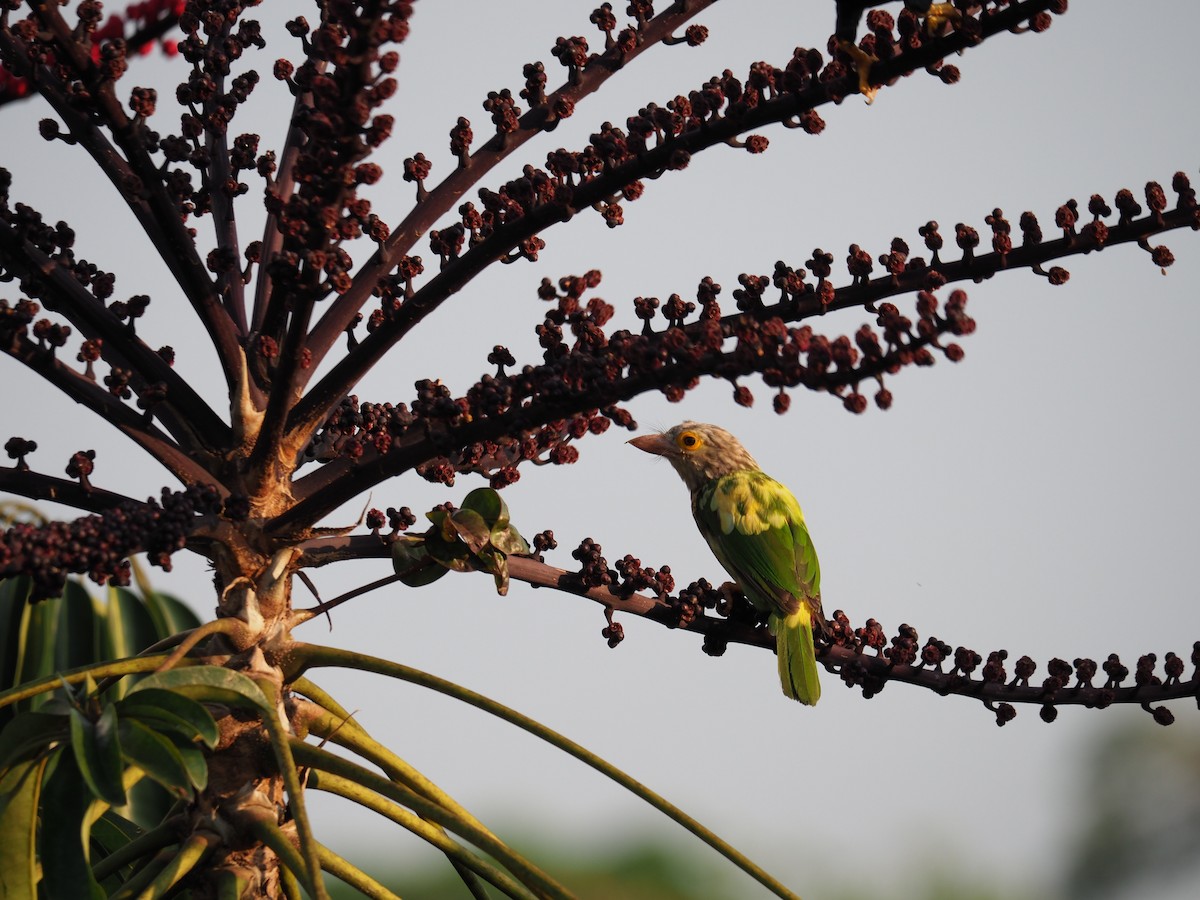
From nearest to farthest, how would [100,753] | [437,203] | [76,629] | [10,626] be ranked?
1. [100,753]
2. [437,203]
3. [10,626]
4. [76,629]

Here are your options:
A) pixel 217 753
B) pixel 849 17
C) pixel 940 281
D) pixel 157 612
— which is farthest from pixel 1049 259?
pixel 157 612

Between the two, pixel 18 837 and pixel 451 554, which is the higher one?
pixel 451 554

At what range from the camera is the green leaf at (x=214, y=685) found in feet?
6.88

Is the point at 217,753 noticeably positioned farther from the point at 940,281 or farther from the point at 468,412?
the point at 940,281

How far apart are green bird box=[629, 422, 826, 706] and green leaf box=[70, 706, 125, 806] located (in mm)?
1765

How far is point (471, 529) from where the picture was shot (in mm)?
2449

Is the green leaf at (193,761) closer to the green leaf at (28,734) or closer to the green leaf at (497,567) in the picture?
the green leaf at (28,734)

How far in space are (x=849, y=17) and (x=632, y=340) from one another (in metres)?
0.63

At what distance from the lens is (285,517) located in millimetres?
2490

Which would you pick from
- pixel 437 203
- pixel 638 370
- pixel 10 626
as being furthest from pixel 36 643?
pixel 638 370

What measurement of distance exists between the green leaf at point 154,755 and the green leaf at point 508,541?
0.72 metres

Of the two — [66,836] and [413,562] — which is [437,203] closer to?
[413,562]

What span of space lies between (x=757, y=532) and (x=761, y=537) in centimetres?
4

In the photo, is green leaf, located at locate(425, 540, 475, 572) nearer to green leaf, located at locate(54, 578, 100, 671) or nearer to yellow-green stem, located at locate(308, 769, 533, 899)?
yellow-green stem, located at locate(308, 769, 533, 899)
